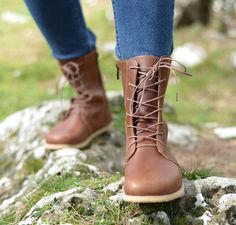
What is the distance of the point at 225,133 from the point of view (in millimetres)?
3865

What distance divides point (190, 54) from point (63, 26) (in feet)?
14.3

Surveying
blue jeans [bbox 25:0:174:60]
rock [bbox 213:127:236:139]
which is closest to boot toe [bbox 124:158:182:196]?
blue jeans [bbox 25:0:174:60]

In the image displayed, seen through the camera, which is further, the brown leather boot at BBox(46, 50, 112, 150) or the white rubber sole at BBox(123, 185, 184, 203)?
the brown leather boot at BBox(46, 50, 112, 150)

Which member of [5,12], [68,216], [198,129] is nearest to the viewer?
[68,216]

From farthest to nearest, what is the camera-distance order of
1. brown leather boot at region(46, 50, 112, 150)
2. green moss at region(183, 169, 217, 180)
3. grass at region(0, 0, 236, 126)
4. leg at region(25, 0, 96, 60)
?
grass at region(0, 0, 236, 126) → brown leather boot at region(46, 50, 112, 150) → leg at region(25, 0, 96, 60) → green moss at region(183, 169, 217, 180)

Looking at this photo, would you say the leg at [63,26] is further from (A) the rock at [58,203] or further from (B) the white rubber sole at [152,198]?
(B) the white rubber sole at [152,198]

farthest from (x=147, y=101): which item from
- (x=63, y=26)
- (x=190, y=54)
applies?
(x=190, y=54)

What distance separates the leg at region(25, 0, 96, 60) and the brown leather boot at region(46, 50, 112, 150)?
0.05m

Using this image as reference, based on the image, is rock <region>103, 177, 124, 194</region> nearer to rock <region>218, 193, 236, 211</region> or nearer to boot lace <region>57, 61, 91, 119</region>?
rock <region>218, 193, 236, 211</region>

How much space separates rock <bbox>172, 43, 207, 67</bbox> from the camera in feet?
21.0

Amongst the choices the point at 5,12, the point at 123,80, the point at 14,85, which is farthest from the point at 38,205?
the point at 5,12

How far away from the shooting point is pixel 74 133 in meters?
2.39

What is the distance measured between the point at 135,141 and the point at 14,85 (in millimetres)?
4492

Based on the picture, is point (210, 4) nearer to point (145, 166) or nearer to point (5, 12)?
point (5, 12)
